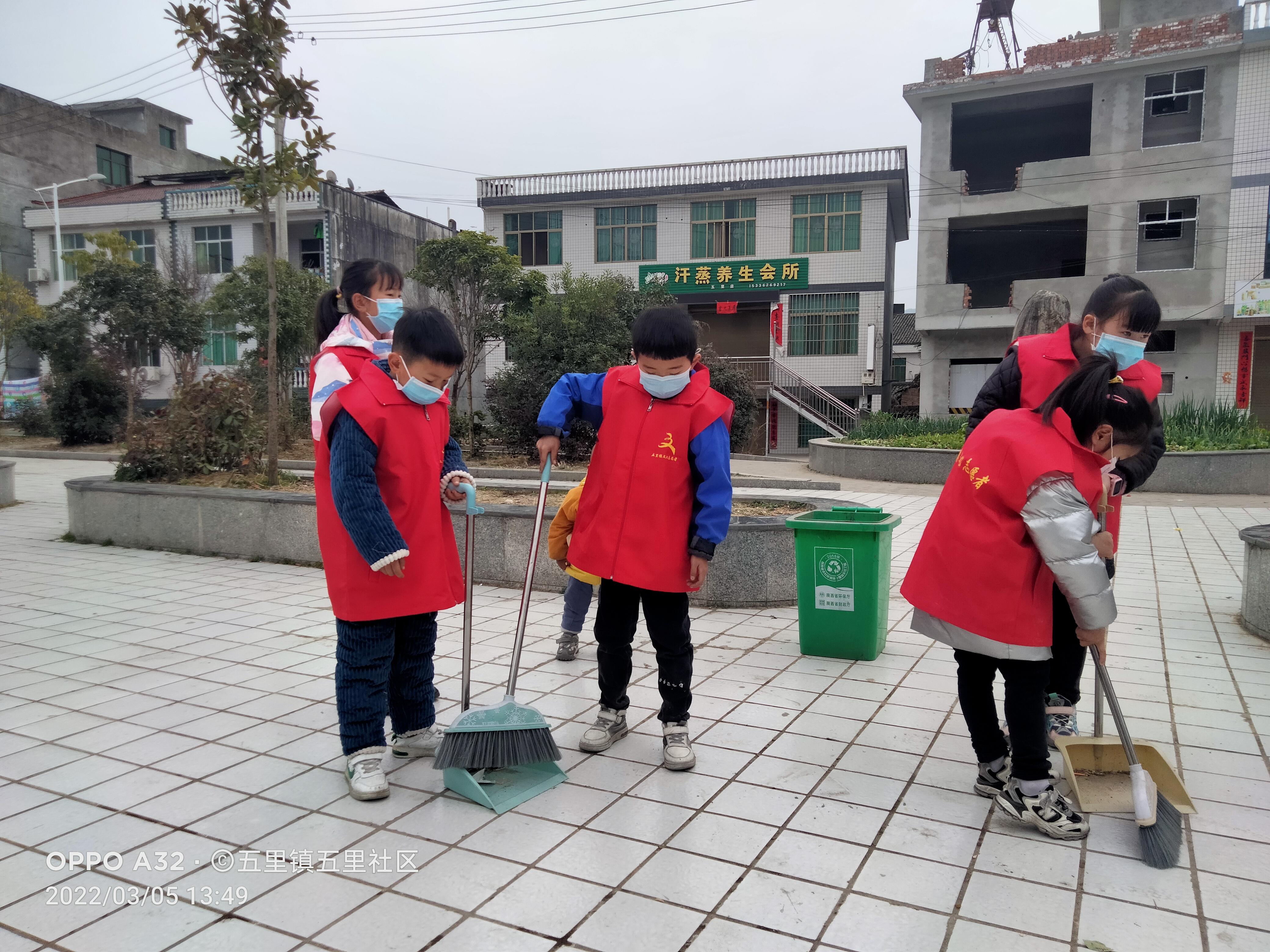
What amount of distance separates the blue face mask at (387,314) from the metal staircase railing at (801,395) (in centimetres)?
1863

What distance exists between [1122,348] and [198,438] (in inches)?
301

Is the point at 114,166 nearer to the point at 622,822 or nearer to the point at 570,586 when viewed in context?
the point at 570,586

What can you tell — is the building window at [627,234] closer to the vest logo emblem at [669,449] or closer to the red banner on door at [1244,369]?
the red banner on door at [1244,369]

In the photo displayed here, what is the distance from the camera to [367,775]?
287cm

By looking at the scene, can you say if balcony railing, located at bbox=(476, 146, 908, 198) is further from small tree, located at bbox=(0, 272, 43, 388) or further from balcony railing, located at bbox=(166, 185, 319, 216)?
small tree, located at bbox=(0, 272, 43, 388)

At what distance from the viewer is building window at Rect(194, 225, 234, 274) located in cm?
2647

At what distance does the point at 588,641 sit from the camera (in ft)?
16.0

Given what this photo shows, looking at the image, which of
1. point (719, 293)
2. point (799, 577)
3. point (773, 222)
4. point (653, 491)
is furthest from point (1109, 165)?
point (653, 491)

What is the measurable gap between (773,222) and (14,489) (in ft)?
61.6

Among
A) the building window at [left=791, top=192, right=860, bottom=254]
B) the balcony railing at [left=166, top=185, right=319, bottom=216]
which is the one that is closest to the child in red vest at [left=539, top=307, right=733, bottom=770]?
the building window at [left=791, top=192, right=860, bottom=254]

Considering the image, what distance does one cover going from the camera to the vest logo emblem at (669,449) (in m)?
3.08

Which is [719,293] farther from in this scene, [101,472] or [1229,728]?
[1229,728]

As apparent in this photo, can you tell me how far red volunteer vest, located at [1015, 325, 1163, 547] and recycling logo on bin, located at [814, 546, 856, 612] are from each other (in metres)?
1.33

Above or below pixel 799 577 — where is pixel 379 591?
above
